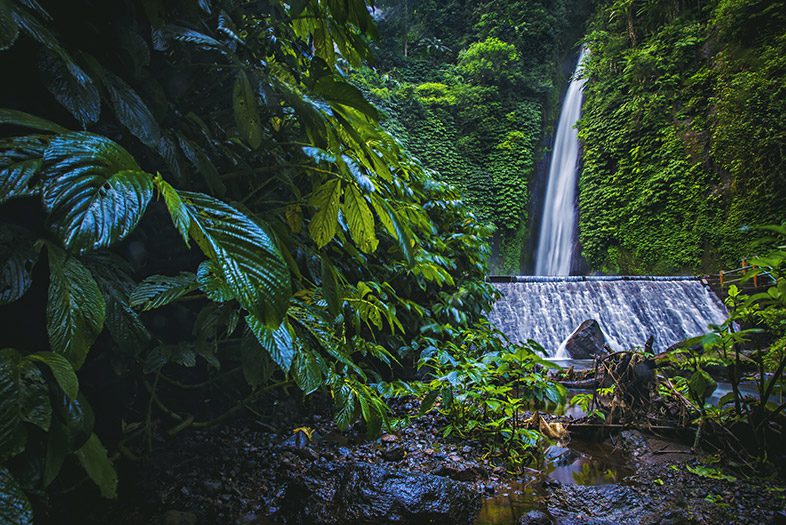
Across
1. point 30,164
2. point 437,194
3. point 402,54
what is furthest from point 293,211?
point 402,54

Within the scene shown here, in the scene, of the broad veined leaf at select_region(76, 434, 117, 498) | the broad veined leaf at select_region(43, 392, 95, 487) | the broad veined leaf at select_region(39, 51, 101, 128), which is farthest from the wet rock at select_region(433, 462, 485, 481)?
the broad veined leaf at select_region(39, 51, 101, 128)

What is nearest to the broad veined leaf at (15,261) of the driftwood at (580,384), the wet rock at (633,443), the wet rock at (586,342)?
the wet rock at (633,443)

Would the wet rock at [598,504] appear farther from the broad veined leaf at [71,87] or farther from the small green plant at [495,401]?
the broad veined leaf at [71,87]

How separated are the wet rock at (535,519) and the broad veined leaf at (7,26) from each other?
5.88 ft

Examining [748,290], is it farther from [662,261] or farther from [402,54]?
[402,54]

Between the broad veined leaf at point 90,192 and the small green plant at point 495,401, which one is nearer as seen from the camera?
the broad veined leaf at point 90,192

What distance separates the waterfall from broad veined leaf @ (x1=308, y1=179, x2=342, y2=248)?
39.1 feet

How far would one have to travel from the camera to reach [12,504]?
505mm

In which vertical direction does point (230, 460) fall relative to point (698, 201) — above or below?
below

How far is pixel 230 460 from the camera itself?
148cm

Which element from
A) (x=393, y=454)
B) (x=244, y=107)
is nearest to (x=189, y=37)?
(x=244, y=107)

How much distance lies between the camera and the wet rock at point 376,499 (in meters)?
1.23

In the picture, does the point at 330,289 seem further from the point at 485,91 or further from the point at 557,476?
the point at 485,91

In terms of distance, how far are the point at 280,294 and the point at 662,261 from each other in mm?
10997
